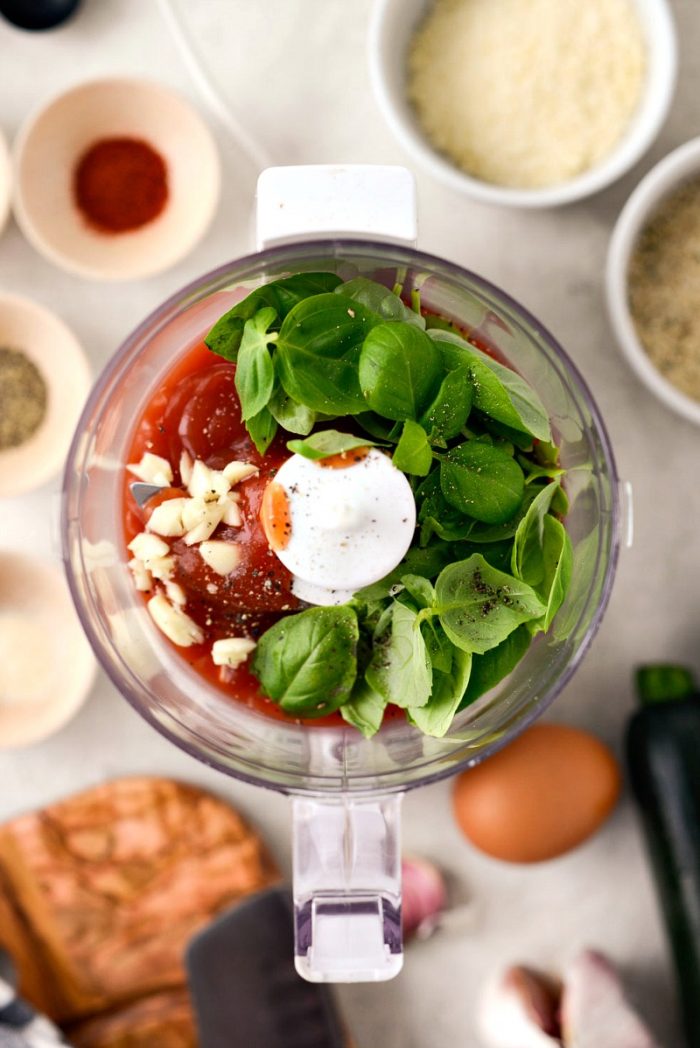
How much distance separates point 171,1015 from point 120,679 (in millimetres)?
573

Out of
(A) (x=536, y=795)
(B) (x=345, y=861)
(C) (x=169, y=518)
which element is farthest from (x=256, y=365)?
(A) (x=536, y=795)

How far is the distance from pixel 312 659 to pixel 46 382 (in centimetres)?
58

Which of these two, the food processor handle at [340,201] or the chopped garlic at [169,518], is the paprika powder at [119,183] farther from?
the chopped garlic at [169,518]

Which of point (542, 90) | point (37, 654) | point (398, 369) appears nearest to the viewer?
point (398, 369)

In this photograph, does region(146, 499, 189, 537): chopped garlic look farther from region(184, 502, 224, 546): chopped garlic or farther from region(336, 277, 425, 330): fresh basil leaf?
region(336, 277, 425, 330): fresh basil leaf

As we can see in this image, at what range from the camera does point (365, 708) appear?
0.75m

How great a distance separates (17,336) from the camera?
1127mm

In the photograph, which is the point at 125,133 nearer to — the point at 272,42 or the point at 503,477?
the point at 272,42

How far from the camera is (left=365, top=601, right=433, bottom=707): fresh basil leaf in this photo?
67 centimetres

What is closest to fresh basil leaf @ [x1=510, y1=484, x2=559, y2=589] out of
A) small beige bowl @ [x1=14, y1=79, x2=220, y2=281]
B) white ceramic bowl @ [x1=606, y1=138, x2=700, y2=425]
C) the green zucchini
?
white ceramic bowl @ [x1=606, y1=138, x2=700, y2=425]

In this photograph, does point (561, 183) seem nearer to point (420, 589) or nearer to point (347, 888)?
point (420, 589)

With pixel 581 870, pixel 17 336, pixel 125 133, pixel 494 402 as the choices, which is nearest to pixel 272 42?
pixel 125 133

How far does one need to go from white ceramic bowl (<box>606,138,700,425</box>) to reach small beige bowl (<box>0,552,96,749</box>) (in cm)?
64

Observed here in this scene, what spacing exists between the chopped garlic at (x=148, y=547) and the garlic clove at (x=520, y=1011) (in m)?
0.70
